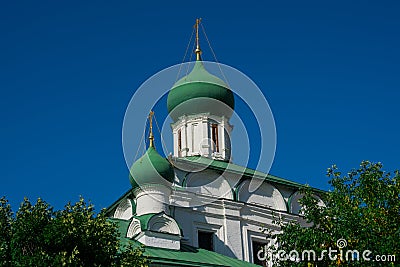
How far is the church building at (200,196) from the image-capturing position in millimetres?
16422

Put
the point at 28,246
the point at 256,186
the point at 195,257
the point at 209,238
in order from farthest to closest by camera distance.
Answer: the point at 256,186
the point at 209,238
the point at 195,257
the point at 28,246

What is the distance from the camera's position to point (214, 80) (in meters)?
20.7

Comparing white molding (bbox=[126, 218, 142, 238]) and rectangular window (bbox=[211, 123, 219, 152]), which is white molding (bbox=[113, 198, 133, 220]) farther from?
rectangular window (bbox=[211, 123, 219, 152])

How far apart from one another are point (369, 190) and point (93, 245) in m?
4.91

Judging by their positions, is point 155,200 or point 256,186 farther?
point 256,186

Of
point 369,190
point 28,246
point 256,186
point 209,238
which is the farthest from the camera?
point 256,186

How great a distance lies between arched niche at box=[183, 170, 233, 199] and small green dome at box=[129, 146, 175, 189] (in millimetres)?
1030

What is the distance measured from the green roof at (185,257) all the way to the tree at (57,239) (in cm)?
278

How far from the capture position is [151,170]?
16.9m

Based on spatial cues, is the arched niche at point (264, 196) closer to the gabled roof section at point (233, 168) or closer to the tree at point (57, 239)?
the gabled roof section at point (233, 168)

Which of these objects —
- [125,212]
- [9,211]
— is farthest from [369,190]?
[125,212]

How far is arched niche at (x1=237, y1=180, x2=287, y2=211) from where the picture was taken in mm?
18875

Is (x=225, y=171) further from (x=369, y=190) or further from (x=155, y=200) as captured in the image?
(x=369, y=190)

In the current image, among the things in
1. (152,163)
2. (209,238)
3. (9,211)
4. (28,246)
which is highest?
(152,163)
